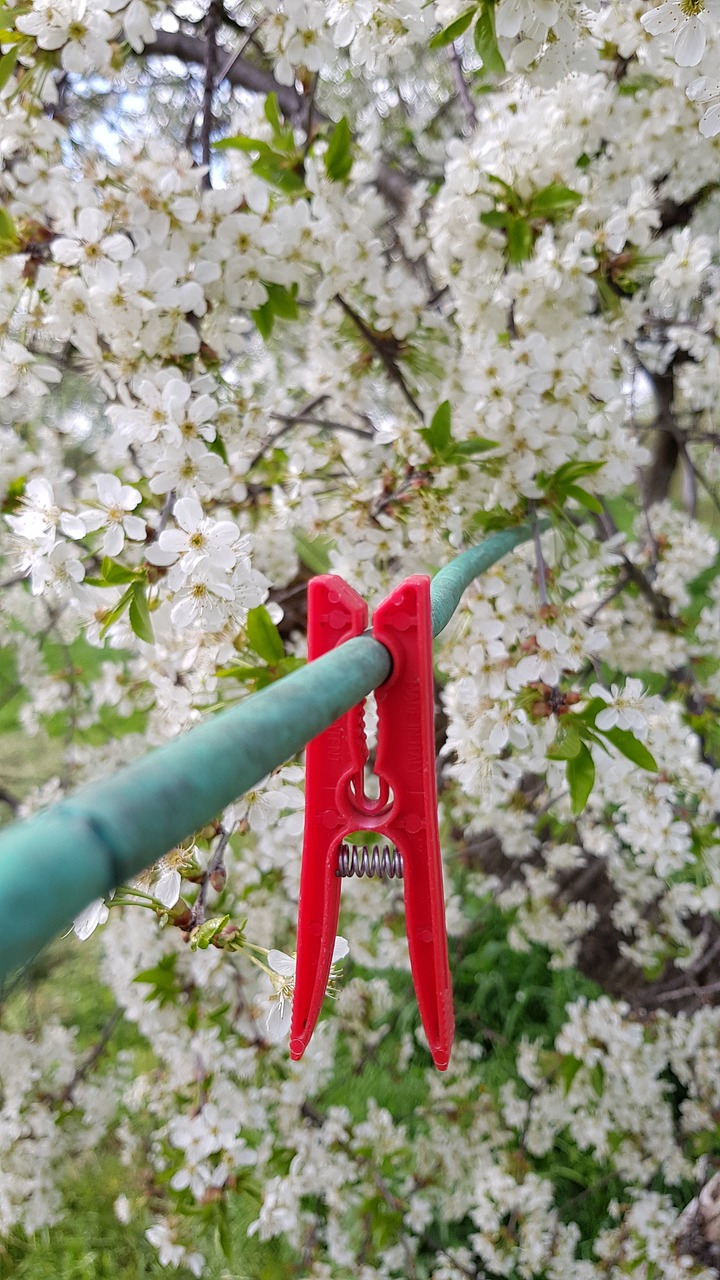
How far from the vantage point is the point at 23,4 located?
3.87 ft

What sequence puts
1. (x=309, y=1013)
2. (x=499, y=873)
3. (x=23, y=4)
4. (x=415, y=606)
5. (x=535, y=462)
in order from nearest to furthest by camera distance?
(x=415, y=606)
(x=309, y=1013)
(x=23, y=4)
(x=535, y=462)
(x=499, y=873)

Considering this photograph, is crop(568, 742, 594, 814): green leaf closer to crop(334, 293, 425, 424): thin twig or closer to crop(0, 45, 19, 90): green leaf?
crop(334, 293, 425, 424): thin twig

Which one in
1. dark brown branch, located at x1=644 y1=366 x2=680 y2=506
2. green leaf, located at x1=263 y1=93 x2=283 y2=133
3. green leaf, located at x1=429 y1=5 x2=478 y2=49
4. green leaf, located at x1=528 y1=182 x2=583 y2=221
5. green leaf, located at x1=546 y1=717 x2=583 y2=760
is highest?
green leaf, located at x1=263 y1=93 x2=283 y2=133

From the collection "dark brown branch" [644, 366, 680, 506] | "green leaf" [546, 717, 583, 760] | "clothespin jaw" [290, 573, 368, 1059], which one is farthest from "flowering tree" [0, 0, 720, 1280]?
"dark brown branch" [644, 366, 680, 506]

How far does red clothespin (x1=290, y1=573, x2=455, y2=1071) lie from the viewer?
23.2 inches

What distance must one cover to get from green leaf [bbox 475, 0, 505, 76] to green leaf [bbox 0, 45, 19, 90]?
626mm

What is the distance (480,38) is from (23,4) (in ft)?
2.08

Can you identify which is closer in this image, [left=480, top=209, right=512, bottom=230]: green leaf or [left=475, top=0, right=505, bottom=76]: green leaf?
[left=475, top=0, right=505, bottom=76]: green leaf

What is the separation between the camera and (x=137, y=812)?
285mm

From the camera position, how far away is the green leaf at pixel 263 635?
3.41 feet

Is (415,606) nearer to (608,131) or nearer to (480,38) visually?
(480,38)

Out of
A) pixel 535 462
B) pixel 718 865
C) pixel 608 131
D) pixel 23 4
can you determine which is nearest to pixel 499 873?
pixel 718 865

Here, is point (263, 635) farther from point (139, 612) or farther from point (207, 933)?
point (207, 933)

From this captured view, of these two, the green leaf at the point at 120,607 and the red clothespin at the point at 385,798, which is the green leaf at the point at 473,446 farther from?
the red clothespin at the point at 385,798
